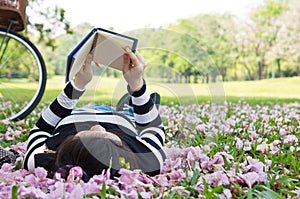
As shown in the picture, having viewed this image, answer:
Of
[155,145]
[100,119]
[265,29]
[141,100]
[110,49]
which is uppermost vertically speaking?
[265,29]

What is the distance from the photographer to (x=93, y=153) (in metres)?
1.64

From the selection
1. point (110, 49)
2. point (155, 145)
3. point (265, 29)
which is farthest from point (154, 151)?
point (265, 29)

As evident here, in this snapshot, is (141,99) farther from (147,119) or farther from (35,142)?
(35,142)

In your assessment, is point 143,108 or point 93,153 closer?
point 93,153

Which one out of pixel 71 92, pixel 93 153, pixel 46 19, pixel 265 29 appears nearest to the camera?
A: pixel 93 153

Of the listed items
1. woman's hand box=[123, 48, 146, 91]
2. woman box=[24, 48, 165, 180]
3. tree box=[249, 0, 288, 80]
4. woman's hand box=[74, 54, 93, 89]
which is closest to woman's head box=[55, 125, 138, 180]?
woman box=[24, 48, 165, 180]

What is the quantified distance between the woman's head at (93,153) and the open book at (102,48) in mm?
420

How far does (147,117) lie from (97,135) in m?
0.48

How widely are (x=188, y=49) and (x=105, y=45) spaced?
16.3 inches

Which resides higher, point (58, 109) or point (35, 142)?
point (58, 109)

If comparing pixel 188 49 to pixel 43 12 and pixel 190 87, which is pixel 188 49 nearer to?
pixel 190 87

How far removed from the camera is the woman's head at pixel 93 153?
165cm

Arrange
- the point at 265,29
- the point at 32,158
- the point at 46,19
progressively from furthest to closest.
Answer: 1. the point at 265,29
2. the point at 46,19
3. the point at 32,158

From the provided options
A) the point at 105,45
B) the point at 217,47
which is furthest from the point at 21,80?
the point at 217,47
